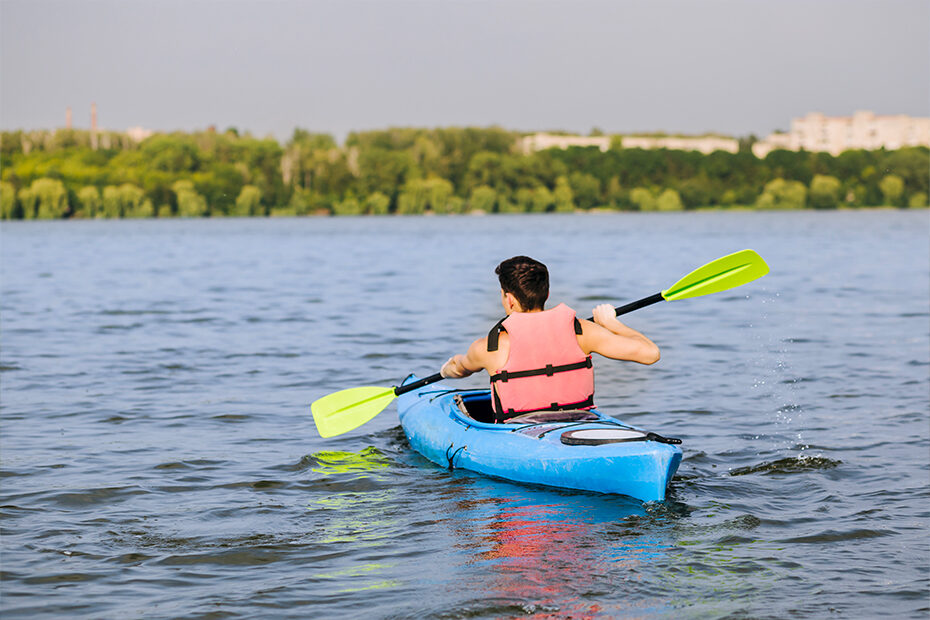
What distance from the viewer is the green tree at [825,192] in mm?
80312

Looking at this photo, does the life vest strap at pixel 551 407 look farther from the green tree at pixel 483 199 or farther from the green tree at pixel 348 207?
the green tree at pixel 348 207

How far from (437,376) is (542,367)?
4.22ft

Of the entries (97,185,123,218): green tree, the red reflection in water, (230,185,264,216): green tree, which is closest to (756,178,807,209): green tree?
(230,185,264,216): green tree

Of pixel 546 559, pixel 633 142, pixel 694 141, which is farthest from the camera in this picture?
pixel 694 141

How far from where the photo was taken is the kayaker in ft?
17.7

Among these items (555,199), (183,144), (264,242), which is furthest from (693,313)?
(183,144)

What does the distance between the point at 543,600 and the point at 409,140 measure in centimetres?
9049

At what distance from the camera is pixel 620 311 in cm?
609

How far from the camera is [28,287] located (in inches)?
814

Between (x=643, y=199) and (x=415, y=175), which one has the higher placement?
(x=415, y=175)

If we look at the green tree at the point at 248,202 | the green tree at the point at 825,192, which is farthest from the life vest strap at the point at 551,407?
the green tree at the point at 825,192

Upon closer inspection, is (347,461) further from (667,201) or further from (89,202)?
(667,201)

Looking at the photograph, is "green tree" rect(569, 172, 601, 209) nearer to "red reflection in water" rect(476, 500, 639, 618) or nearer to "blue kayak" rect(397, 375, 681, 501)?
"blue kayak" rect(397, 375, 681, 501)

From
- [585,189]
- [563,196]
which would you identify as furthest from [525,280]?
[585,189]
